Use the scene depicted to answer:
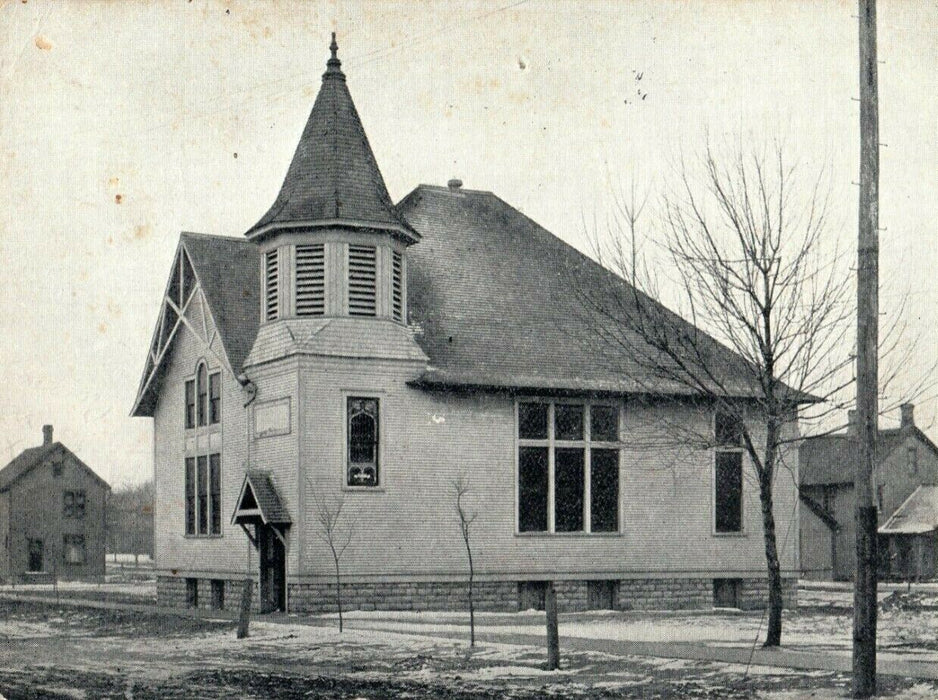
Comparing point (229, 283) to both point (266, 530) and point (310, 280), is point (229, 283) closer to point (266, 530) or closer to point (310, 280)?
point (310, 280)

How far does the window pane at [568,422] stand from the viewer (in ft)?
111

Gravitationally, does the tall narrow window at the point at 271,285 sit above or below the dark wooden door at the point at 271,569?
above

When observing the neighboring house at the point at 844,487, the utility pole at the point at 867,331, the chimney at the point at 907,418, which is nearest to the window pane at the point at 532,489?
the utility pole at the point at 867,331

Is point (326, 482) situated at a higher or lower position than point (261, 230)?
lower

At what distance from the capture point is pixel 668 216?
25.3 meters

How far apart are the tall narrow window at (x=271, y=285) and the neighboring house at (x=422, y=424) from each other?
0.25 ft

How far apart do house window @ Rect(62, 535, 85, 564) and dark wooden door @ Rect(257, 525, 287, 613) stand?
49.1m

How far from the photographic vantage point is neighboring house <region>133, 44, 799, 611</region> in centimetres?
3150

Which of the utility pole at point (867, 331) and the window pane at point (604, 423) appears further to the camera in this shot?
the window pane at point (604, 423)

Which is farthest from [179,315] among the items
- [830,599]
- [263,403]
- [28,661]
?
[830,599]

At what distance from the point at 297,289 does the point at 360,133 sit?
13.5ft

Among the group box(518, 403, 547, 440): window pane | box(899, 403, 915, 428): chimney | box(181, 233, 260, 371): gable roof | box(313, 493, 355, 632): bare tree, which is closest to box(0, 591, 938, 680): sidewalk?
box(313, 493, 355, 632): bare tree

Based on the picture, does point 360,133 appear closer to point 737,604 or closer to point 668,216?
point 668,216

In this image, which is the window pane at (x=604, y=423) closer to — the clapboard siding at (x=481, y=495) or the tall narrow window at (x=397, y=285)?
the clapboard siding at (x=481, y=495)
